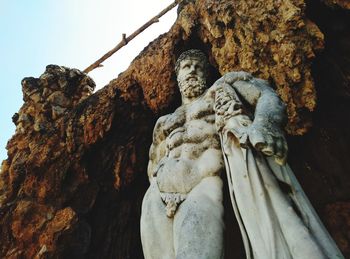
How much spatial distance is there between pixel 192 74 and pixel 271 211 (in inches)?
78.7

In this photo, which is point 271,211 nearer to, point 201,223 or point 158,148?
point 201,223

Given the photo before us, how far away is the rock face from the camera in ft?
15.0

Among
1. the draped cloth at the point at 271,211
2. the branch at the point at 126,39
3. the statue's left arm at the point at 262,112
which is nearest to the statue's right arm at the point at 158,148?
the statue's left arm at the point at 262,112

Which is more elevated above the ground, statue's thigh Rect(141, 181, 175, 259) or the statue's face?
the statue's face

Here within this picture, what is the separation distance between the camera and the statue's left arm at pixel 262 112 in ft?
8.45

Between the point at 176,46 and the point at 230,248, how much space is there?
3.39 m

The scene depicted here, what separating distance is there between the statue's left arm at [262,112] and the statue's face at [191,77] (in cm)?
52

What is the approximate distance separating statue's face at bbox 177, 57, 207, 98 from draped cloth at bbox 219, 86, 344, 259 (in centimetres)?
119

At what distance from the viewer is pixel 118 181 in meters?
5.78

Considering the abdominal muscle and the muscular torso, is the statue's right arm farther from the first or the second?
the abdominal muscle

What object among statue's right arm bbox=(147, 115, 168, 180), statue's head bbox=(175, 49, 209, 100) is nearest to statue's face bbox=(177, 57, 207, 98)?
statue's head bbox=(175, 49, 209, 100)

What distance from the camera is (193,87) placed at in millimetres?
4062

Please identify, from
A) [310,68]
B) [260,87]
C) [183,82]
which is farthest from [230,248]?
[310,68]

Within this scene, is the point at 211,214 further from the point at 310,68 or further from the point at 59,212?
the point at 59,212
